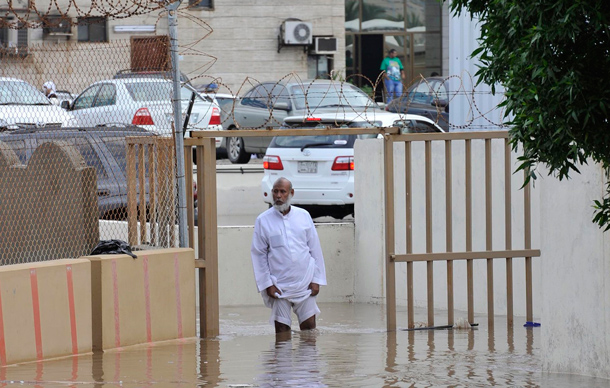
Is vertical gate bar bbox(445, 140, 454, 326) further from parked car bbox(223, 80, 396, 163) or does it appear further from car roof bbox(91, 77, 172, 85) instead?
parked car bbox(223, 80, 396, 163)

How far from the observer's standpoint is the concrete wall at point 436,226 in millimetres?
12547

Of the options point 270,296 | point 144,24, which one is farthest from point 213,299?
point 144,24

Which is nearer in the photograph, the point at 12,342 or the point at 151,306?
the point at 12,342

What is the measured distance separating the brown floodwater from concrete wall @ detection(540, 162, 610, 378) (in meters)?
0.17

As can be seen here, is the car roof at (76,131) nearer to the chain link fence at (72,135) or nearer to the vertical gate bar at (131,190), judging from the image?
the chain link fence at (72,135)

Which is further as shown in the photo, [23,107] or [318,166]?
[318,166]

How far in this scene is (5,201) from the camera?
31.2ft

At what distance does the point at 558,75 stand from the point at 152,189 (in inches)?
233

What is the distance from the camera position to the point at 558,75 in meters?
A: 5.24

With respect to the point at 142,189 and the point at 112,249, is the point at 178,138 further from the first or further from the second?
the point at 112,249

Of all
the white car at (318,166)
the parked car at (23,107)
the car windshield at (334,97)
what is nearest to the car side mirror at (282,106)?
the car windshield at (334,97)

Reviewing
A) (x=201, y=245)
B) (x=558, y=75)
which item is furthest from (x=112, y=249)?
(x=558, y=75)

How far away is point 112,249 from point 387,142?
3.07 meters

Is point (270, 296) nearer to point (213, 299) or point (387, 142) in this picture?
point (213, 299)
